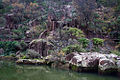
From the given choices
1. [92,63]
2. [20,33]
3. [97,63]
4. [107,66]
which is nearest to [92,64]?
[92,63]

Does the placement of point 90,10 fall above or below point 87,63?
above

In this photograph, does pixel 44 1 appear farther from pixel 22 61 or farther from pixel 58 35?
pixel 22 61

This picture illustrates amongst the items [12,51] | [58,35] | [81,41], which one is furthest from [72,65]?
[12,51]

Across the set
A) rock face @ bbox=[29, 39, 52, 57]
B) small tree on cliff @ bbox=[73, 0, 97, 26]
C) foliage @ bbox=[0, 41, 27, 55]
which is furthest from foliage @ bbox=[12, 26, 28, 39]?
small tree on cliff @ bbox=[73, 0, 97, 26]

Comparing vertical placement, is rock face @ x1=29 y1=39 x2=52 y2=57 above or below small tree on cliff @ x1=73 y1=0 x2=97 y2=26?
below

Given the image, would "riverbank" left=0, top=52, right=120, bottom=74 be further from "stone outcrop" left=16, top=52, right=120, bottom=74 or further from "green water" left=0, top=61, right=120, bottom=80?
"green water" left=0, top=61, right=120, bottom=80

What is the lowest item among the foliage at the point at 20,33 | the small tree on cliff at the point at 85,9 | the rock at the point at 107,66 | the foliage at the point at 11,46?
the foliage at the point at 11,46

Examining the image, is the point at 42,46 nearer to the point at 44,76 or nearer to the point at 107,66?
the point at 44,76

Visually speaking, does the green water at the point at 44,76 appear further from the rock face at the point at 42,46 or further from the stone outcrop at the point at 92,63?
the rock face at the point at 42,46

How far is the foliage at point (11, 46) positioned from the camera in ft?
64.1

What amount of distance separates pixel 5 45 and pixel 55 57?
10.4 metres

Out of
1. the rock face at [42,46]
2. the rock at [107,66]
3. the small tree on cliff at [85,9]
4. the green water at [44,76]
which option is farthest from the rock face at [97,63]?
the small tree on cliff at [85,9]

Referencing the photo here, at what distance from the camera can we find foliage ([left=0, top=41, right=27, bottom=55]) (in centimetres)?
1955

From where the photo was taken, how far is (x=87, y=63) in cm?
1118
